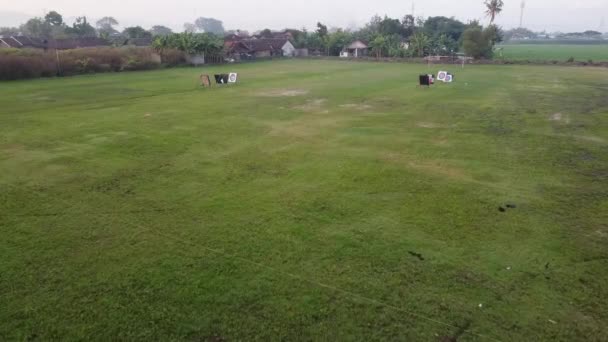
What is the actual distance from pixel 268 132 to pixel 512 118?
9635mm

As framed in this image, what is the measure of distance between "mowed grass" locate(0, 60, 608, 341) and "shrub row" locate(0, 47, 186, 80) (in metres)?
18.4

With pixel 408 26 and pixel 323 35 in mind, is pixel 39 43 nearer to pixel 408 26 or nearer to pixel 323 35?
pixel 323 35

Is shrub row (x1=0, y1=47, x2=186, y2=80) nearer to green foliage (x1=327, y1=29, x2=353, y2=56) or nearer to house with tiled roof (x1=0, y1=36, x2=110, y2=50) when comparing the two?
house with tiled roof (x1=0, y1=36, x2=110, y2=50)

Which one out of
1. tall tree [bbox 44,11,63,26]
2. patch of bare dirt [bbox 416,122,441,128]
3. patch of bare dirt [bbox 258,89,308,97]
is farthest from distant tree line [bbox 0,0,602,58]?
patch of bare dirt [bbox 416,122,441,128]

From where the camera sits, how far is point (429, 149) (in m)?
12.0

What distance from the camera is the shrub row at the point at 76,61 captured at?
29688mm

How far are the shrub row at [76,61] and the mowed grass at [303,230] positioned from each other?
1843 cm

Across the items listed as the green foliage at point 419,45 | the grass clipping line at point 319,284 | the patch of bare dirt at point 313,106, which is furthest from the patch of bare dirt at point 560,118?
the green foliage at point 419,45

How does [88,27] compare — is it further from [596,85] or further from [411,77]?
[596,85]

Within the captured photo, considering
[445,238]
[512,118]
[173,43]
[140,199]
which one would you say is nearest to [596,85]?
[512,118]

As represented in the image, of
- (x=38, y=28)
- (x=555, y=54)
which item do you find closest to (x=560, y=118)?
(x=555, y=54)

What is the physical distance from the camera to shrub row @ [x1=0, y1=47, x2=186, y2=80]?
2969 cm

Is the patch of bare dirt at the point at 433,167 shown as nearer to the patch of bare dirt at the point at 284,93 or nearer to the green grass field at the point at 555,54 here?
the patch of bare dirt at the point at 284,93

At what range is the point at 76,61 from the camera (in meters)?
33.9
